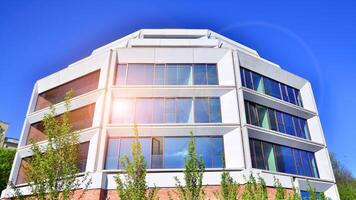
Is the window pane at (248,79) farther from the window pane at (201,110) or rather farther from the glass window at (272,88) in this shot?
the window pane at (201,110)


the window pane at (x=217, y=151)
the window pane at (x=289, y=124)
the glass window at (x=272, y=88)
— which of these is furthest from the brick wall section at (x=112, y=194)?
the glass window at (x=272, y=88)

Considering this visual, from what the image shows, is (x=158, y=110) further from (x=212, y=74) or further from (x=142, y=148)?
(x=212, y=74)

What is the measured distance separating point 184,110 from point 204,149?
3.69m

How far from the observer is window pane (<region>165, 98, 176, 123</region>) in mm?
21348

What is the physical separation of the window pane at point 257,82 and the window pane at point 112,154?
13.6 meters

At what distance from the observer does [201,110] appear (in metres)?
21.9

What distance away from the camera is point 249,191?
12.4 metres

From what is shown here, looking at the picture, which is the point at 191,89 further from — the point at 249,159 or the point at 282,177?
the point at 282,177

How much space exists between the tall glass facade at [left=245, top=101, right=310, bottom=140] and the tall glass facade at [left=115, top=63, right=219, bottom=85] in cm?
411

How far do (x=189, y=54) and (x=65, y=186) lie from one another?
15.7 metres

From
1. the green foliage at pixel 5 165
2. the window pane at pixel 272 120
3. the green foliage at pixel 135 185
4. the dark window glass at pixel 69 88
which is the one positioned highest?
the dark window glass at pixel 69 88

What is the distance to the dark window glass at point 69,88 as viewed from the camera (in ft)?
79.3

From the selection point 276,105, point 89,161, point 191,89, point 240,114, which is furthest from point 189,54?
point 89,161

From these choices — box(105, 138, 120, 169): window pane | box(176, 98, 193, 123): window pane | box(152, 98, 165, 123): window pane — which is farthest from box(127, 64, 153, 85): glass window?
box(105, 138, 120, 169): window pane
